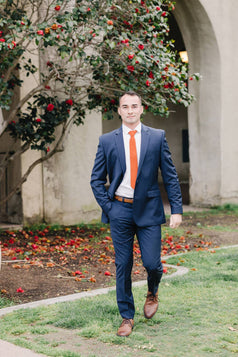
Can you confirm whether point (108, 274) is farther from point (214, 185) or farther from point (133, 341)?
point (214, 185)

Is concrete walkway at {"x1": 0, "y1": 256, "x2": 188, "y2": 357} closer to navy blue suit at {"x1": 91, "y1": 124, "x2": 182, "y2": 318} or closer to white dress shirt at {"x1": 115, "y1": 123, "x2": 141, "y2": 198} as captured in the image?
navy blue suit at {"x1": 91, "y1": 124, "x2": 182, "y2": 318}

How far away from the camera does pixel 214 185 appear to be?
13039 millimetres

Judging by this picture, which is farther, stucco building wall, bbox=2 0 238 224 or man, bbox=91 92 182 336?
stucco building wall, bbox=2 0 238 224

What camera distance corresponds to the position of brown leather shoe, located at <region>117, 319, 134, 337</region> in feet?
13.4

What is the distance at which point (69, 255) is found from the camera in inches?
294

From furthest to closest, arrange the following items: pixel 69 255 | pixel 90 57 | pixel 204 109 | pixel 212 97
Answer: pixel 204 109 → pixel 212 97 → pixel 90 57 → pixel 69 255

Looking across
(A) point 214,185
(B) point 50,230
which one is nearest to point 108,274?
(B) point 50,230

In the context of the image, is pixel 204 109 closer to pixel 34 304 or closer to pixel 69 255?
pixel 69 255

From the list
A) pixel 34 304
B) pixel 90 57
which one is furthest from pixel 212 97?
pixel 34 304

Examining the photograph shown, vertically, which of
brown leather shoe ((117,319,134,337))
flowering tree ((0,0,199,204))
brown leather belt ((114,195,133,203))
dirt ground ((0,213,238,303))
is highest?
flowering tree ((0,0,199,204))

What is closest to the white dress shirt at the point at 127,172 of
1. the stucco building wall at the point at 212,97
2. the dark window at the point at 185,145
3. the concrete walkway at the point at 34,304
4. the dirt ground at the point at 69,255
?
the concrete walkway at the point at 34,304

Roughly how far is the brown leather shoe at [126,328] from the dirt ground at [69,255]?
1473 mm

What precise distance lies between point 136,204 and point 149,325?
104 centimetres

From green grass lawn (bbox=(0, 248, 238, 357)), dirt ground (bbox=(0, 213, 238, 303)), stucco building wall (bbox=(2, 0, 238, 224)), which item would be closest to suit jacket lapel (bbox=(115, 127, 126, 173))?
green grass lawn (bbox=(0, 248, 238, 357))
